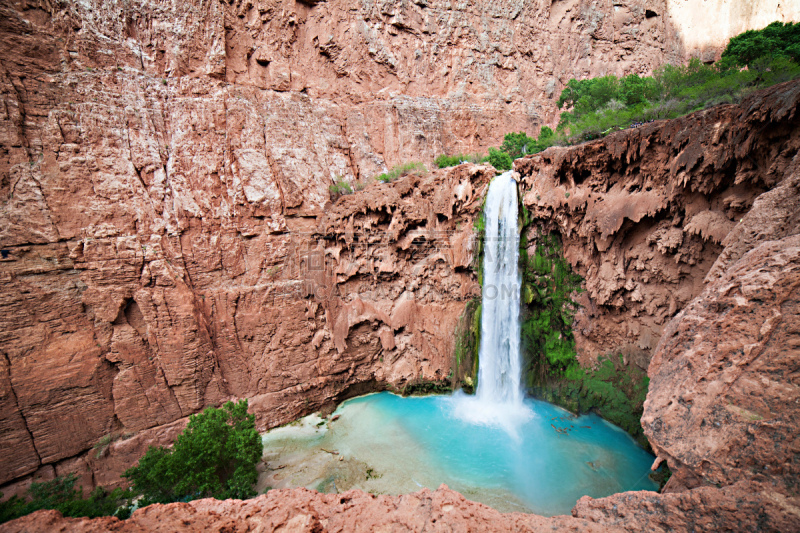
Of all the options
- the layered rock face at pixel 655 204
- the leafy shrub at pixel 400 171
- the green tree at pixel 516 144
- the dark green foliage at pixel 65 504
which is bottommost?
the dark green foliage at pixel 65 504

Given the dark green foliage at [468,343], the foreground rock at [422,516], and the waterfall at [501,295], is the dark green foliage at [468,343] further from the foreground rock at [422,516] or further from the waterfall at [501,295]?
the foreground rock at [422,516]

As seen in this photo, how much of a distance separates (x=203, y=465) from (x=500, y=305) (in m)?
10.9

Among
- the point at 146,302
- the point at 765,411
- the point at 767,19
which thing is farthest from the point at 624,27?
the point at 146,302

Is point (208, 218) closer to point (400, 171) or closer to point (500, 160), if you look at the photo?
point (400, 171)

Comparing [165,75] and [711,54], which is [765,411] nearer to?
[165,75]

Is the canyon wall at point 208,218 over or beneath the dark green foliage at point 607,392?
over

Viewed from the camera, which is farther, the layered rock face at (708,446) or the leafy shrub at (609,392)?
the leafy shrub at (609,392)

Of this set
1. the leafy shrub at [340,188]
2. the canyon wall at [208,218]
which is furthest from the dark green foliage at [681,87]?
the leafy shrub at [340,188]

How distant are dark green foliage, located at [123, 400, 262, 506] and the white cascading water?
7.47 meters

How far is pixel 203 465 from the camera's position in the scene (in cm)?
859

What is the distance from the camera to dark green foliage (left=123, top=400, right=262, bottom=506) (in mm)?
8148

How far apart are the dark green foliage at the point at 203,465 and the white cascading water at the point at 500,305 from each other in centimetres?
747

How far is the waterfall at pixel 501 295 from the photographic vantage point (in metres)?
12.6

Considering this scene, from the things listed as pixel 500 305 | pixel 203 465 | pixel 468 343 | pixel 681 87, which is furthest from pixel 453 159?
pixel 203 465
